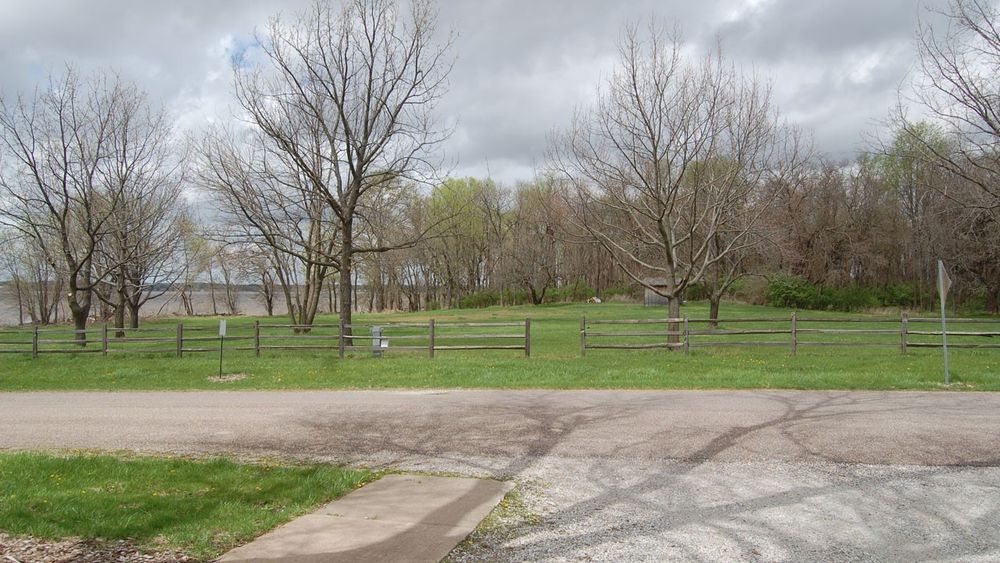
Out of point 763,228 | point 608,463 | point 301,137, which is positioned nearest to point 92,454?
point 608,463

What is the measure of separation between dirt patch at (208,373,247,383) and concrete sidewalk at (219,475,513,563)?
11.2 m

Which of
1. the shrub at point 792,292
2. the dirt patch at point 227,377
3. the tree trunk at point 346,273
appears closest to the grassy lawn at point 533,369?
the dirt patch at point 227,377

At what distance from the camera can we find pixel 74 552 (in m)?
4.69

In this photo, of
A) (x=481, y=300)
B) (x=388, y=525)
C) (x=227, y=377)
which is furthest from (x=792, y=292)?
(x=388, y=525)

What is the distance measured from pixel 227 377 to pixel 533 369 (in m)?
7.82

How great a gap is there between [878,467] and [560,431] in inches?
152

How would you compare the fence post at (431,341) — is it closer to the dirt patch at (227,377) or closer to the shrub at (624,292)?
the dirt patch at (227,377)

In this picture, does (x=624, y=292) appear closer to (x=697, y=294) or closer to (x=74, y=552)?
(x=697, y=294)

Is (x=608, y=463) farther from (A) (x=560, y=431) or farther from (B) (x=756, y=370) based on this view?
(B) (x=756, y=370)

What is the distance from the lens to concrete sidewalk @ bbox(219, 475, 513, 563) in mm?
4629

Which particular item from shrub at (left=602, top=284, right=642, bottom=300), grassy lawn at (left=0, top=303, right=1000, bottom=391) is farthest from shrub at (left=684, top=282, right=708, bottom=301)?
grassy lawn at (left=0, top=303, right=1000, bottom=391)

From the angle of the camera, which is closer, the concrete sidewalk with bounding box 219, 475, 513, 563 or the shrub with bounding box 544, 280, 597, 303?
the concrete sidewalk with bounding box 219, 475, 513, 563

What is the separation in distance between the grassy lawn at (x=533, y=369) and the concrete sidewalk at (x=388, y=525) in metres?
8.28

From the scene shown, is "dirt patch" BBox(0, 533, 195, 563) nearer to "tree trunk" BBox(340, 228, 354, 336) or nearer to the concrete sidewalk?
the concrete sidewalk
